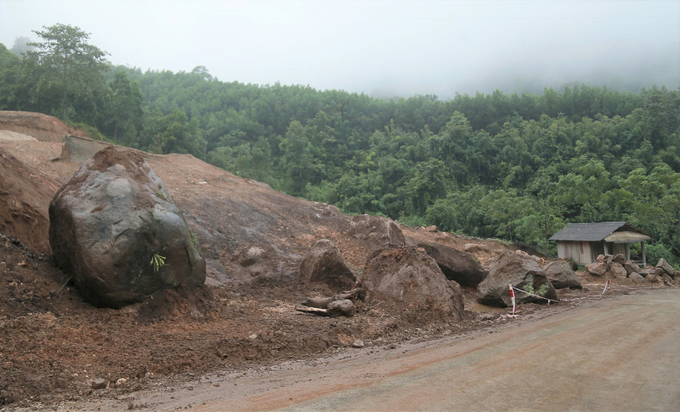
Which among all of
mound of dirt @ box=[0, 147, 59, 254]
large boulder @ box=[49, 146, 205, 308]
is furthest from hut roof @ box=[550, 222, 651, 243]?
mound of dirt @ box=[0, 147, 59, 254]

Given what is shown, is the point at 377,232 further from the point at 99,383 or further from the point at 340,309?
the point at 99,383

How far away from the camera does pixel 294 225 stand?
61.3ft

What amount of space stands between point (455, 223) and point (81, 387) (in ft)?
121

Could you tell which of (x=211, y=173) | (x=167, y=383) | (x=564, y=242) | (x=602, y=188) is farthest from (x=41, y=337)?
(x=602, y=188)

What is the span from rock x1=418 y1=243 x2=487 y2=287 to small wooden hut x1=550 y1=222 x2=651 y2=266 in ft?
42.9

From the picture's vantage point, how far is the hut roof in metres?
24.5

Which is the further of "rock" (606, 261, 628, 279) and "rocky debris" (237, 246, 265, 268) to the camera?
"rock" (606, 261, 628, 279)

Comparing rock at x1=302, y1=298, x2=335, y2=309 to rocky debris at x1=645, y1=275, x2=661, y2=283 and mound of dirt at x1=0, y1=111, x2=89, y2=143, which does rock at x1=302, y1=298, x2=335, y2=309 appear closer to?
rocky debris at x1=645, y1=275, x2=661, y2=283

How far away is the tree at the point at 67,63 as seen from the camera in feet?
111

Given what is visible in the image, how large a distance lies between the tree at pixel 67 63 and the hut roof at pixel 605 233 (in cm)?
3592

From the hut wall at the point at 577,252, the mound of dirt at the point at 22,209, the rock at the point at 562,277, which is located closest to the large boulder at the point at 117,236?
the mound of dirt at the point at 22,209

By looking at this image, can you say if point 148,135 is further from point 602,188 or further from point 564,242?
point 602,188

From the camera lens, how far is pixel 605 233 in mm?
24594

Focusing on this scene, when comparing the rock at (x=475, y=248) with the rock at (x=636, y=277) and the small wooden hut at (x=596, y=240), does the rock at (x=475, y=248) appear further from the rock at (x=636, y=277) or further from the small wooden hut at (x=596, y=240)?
the rock at (x=636, y=277)
